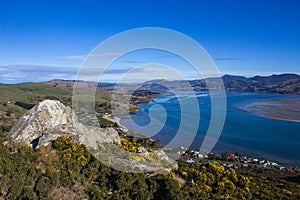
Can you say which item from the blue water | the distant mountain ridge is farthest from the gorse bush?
the blue water

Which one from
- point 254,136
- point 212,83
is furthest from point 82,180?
point 254,136

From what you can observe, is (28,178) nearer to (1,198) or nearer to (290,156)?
(1,198)

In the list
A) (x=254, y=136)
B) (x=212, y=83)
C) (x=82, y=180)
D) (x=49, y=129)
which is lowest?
(x=254, y=136)

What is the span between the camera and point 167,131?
4000cm

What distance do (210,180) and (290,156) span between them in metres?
29.0

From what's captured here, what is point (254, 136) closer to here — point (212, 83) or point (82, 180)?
point (212, 83)

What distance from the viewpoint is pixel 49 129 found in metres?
7.34

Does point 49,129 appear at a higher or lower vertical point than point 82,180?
higher

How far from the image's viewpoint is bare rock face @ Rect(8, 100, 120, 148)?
23.4 feet

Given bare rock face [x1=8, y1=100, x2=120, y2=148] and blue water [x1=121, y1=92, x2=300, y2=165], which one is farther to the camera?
blue water [x1=121, y1=92, x2=300, y2=165]

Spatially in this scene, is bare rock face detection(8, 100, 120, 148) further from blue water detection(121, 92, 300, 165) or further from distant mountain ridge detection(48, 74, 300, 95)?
blue water detection(121, 92, 300, 165)

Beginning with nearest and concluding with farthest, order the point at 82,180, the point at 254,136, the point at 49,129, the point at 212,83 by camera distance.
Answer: the point at 82,180 < the point at 49,129 < the point at 212,83 < the point at 254,136

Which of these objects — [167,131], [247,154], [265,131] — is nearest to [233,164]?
[247,154]

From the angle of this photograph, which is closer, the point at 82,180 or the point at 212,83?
the point at 82,180
